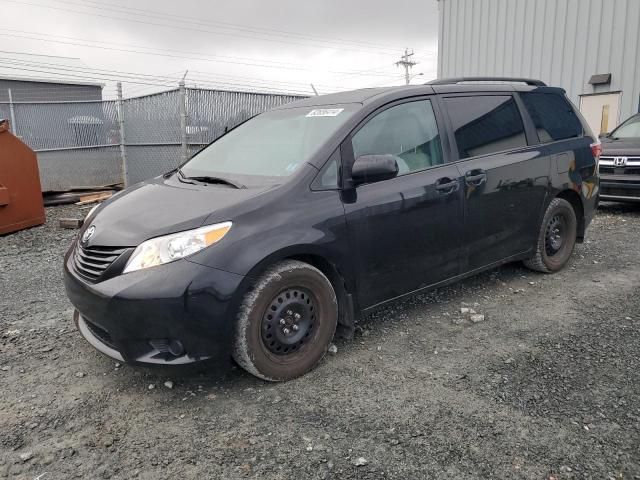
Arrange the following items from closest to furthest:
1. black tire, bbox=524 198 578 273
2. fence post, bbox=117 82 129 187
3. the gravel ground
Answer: the gravel ground
black tire, bbox=524 198 578 273
fence post, bbox=117 82 129 187

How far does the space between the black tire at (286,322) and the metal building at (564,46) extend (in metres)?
12.0

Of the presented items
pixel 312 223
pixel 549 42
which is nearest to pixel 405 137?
pixel 312 223

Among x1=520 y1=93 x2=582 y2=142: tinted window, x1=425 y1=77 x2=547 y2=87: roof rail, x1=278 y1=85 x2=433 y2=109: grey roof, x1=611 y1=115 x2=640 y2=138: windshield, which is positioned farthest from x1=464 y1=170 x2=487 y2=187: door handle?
x1=611 y1=115 x2=640 y2=138: windshield

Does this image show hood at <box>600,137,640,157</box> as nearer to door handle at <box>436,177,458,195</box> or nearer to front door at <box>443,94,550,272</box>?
front door at <box>443,94,550,272</box>

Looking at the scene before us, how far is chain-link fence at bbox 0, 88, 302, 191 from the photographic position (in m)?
9.71

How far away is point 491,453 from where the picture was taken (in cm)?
227

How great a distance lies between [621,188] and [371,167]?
6473mm

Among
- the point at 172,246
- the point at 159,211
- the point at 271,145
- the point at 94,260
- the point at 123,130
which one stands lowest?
the point at 94,260

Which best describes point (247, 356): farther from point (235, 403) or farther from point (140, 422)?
point (140, 422)

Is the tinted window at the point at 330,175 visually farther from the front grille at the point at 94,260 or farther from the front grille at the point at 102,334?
the front grille at the point at 102,334

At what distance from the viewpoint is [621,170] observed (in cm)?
779

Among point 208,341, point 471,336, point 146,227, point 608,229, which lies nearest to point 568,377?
point 471,336

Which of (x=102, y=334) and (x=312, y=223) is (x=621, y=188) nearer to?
(x=312, y=223)

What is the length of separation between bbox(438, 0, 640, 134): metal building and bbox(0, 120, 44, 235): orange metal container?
12659mm
